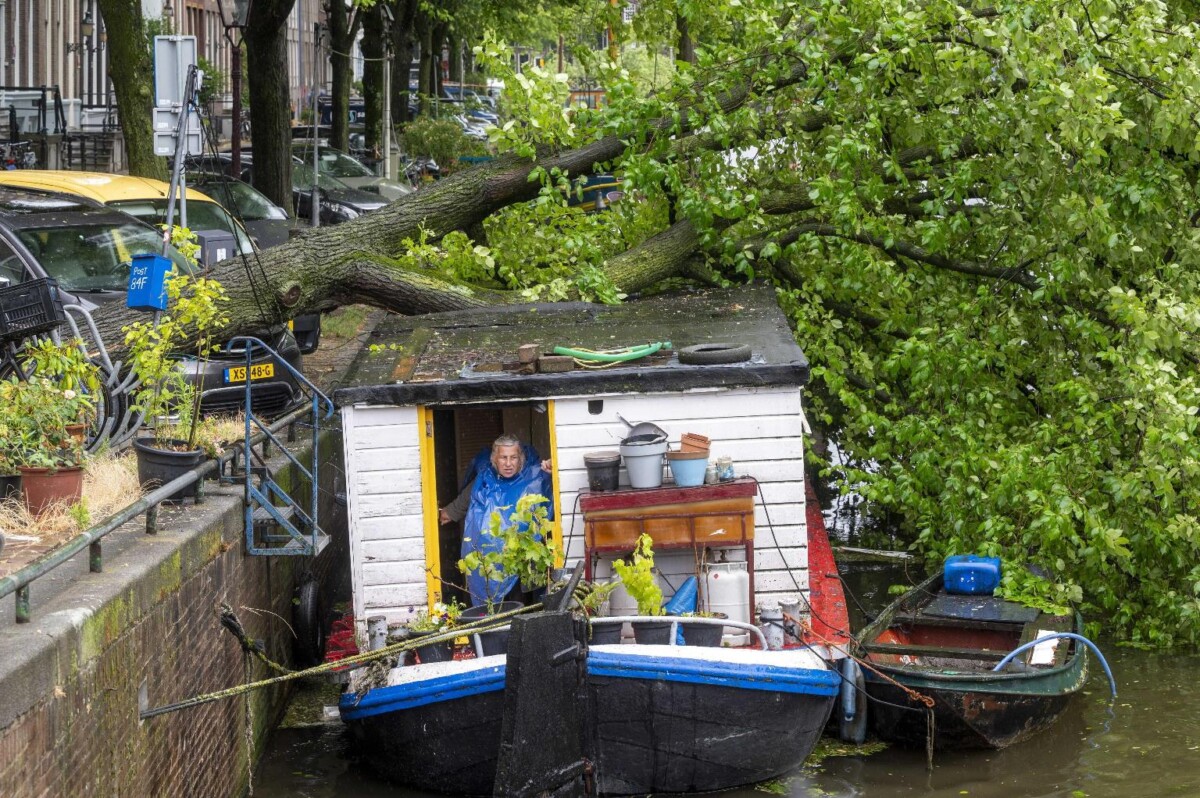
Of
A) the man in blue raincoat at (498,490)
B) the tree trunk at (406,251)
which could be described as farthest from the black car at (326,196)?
the man in blue raincoat at (498,490)

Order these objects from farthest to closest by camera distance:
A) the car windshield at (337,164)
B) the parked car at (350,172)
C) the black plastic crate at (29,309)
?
the car windshield at (337,164) < the parked car at (350,172) < the black plastic crate at (29,309)

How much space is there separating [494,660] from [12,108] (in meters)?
23.3

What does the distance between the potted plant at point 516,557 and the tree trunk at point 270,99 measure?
12.7m

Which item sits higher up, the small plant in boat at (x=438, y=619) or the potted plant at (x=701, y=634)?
the small plant in boat at (x=438, y=619)

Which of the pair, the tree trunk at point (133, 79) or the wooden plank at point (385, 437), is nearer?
the wooden plank at point (385, 437)

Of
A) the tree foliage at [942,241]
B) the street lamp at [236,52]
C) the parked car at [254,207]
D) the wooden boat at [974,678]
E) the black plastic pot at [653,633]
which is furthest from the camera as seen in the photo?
the parked car at [254,207]

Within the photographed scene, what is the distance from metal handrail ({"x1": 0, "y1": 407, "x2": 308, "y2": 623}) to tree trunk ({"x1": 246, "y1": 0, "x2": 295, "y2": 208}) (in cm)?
1220

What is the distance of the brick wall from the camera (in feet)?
19.6

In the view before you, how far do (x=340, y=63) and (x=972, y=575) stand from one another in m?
24.9

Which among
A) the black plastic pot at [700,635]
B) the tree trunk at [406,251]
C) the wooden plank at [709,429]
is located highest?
the tree trunk at [406,251]

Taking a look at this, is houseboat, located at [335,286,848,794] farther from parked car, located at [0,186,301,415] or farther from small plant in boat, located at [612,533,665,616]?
parked car, located at [0,186,301,415]

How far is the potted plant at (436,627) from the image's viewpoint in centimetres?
956

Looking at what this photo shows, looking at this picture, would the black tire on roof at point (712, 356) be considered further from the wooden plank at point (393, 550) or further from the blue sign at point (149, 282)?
the blue sign at point (149, 282)

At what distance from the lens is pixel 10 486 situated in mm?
8812
